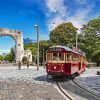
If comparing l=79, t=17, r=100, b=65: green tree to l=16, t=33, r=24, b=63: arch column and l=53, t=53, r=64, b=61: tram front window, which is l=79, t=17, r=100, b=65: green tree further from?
l=53, t=53, r=64, b=61: tram front window

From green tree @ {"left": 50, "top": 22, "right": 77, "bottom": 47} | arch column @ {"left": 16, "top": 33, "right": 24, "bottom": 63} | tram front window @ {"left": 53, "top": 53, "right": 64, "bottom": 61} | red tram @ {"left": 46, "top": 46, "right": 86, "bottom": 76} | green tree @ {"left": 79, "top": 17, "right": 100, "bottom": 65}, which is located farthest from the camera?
arch column @ {"left": 16, "top": 33, "right": 24, "bottom": 63}

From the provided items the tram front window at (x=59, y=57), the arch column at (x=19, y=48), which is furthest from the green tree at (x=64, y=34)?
the tram front window at (x=59, y=57)

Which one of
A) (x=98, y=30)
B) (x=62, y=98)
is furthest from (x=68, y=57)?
(x=98, y=30)

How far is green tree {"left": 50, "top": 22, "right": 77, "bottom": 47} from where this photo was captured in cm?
8206

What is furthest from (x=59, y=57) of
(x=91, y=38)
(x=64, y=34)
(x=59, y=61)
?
(x=64, y=34)

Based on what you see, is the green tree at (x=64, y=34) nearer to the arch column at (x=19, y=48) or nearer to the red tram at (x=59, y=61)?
the arch column at (x=19, y=48)

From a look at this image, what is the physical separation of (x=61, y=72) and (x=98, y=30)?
55503mm

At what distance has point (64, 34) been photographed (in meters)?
83.9

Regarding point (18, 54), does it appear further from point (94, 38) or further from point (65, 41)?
point (94, 38)

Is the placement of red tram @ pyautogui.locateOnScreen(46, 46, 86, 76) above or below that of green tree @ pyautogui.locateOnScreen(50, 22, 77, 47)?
below

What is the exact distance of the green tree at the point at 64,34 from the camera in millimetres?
82062

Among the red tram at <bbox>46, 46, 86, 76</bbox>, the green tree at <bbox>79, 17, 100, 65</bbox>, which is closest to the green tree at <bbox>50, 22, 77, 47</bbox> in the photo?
the green tree at <bbox>79, 17, 100, 65</bbox>

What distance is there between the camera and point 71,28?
3339 inches

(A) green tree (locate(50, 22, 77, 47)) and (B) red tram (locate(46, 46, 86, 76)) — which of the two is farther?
(A) green tree (locate(50, 22, 77, 47))
